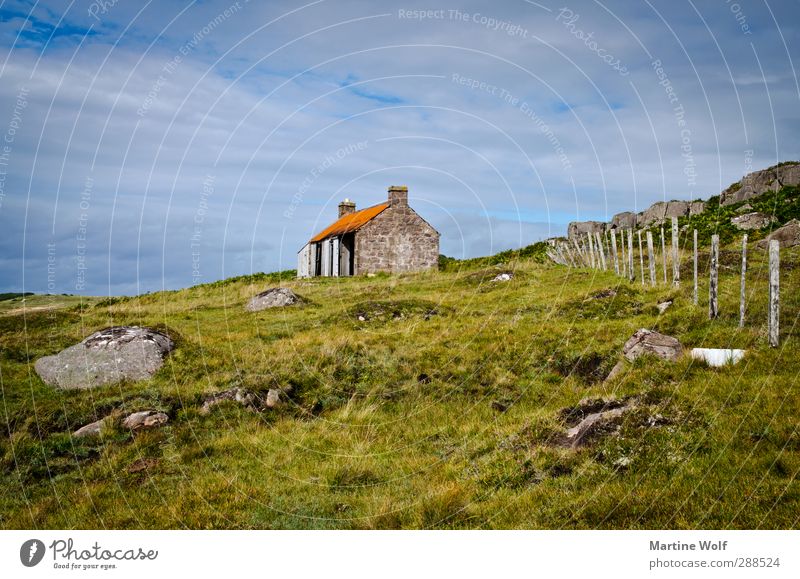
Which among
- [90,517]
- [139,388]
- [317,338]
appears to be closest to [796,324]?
[317,338]

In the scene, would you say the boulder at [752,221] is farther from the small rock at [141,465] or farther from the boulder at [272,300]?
the small rock at [141,465]

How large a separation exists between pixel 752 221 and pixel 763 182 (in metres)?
10.5

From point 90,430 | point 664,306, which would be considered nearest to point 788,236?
point 664,306

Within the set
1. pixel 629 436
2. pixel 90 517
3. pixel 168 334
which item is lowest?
pixel 90 517

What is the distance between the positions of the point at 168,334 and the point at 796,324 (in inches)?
610

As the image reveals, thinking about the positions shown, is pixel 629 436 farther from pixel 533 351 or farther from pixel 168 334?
pixel 168 334

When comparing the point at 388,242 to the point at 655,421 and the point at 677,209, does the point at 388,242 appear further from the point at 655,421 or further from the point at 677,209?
the point at 655,421

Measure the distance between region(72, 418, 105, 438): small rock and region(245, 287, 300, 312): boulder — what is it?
47.1 ft

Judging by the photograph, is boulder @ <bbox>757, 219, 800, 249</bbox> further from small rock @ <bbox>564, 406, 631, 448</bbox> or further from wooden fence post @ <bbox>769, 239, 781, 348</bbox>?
small rock @ <bbox>564, 406, 631, 448</bbox>

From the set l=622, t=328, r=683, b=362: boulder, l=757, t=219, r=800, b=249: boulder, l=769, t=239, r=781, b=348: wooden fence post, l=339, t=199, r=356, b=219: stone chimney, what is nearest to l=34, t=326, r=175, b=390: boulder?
l=622, t=328, r=683, b=362: boulder

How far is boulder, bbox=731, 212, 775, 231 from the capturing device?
34284 millimetres

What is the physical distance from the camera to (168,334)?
16.8m
